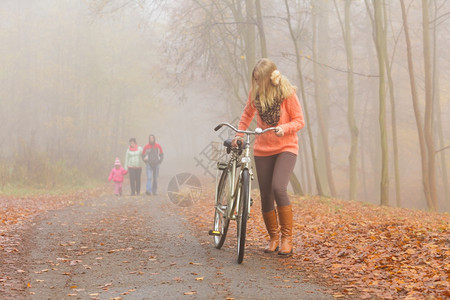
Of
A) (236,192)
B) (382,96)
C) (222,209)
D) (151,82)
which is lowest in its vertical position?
(222,209)

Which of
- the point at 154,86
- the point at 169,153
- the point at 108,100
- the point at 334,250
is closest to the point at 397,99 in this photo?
the point at 154,86

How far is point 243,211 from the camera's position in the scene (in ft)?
17.5

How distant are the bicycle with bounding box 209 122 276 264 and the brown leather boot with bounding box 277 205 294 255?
520 millimetres

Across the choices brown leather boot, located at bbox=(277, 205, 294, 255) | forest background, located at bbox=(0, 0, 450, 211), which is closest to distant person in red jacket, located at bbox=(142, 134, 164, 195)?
forest background, located at bbox=(0, 0, 450, 211)

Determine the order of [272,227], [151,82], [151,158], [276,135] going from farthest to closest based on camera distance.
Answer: [151,82] < [151,158] < [272,227] < [276,135]

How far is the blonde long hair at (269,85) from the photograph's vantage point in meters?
5.73

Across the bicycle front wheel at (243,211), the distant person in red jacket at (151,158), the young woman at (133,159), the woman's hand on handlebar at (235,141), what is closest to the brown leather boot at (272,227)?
the bicycle front wheel at (243,211)

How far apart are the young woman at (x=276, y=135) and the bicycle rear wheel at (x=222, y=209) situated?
47cm

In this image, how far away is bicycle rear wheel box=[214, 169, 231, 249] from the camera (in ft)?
20.0

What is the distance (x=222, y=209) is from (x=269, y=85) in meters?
1.59

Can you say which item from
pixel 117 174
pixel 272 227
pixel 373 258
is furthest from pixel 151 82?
pixel 373 258

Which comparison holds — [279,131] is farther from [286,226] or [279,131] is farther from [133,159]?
[133,159]

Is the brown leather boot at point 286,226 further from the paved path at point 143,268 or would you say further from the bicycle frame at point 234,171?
the bicycle frame at point 234,171

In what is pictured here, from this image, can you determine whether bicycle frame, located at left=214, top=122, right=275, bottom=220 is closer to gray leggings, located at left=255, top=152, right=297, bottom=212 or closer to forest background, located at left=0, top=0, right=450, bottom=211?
gray leggings, located at left=255, top=152, right=297, bottom=212
